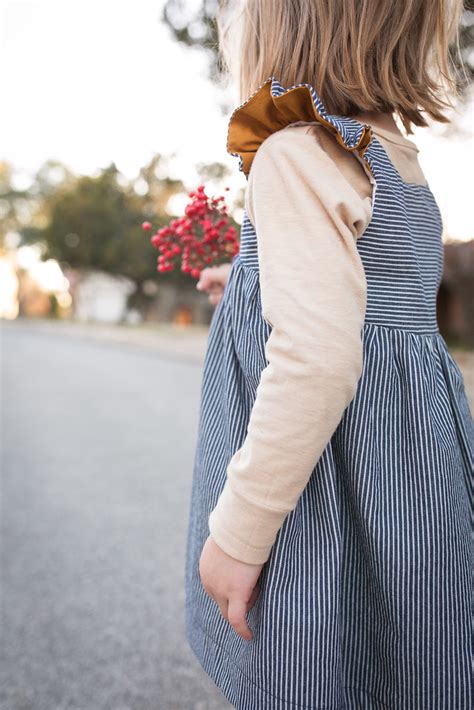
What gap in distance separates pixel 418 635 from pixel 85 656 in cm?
146

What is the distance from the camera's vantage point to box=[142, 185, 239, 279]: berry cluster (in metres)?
1.24

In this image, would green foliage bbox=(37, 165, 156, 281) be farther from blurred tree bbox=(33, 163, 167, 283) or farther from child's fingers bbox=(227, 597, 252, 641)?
child's fingers bbox=(227, 597, 252, 641)

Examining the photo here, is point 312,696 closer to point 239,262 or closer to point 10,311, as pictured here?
point 239,262

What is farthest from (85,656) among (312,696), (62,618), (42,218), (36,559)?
(42,218)

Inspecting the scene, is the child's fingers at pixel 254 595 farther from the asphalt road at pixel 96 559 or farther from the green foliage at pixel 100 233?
the green foliage at pixel 100 233

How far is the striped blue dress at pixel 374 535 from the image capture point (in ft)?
2.67

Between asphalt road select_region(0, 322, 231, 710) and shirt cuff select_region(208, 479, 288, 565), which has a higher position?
shirt cuff select_region(208, 479, 288, 565)

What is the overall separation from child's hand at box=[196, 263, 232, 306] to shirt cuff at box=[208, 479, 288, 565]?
1.87ft

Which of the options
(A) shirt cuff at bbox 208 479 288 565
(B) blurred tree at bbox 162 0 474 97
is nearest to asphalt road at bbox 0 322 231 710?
(A) shirt cuff at bbox 208 479 288 565

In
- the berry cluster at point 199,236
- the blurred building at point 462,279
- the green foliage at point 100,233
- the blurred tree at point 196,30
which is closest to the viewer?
the berry cluster at point 199,236

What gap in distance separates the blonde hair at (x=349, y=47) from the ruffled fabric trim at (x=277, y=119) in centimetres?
9

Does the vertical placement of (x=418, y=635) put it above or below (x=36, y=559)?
above

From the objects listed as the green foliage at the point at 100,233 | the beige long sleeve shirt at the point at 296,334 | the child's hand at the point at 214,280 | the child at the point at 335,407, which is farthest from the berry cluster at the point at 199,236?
the green foliage at the point at 100,233

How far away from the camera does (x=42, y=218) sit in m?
30.1
